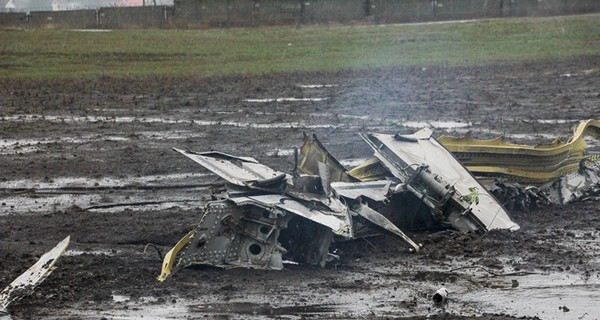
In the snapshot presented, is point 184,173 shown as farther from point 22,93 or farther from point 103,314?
point 22,93

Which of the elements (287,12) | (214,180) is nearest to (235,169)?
(214,180)

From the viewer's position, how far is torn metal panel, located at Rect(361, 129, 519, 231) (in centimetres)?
1241

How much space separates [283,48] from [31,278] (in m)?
28.9

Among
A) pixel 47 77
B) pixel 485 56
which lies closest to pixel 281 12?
pixel 485 56

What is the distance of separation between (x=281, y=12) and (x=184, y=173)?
38279 millimetres

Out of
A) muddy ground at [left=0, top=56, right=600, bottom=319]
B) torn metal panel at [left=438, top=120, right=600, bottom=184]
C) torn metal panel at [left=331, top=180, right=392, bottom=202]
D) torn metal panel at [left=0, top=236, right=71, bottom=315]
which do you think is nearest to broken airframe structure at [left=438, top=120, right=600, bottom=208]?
torn metal panel at [left=438, top=120, right=600, bottom=184]

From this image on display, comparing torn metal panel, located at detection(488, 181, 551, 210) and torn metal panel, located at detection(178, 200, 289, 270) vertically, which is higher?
torn metal panel, located at detection(178, 200, 289, 270)

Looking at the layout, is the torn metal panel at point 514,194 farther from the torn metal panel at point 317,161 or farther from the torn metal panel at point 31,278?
the torn metal panel at point 31,278

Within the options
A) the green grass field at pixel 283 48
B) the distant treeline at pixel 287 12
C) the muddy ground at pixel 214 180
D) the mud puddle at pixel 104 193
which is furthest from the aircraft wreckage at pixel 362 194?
the distant treeline at pixel 287 12

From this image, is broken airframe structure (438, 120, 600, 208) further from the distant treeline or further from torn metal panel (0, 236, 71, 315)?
the distant treeline

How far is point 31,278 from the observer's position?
10.4 meters

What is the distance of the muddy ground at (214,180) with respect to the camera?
9.95 meters

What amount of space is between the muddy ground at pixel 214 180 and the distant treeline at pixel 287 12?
903 inches

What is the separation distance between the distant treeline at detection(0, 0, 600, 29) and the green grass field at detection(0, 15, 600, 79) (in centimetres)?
546
